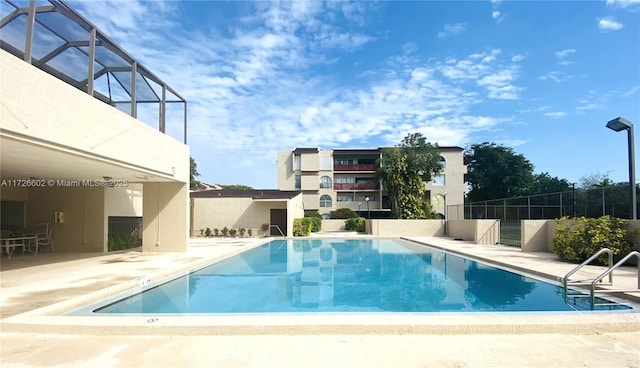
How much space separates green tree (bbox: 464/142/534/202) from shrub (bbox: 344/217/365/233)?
78.1 feet

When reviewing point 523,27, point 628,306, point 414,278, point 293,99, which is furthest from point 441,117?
point 628,306

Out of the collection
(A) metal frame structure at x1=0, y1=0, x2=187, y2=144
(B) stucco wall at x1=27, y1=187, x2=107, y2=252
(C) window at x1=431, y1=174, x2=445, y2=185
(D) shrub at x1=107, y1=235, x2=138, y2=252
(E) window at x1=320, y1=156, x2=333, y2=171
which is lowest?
(D) shrub at x1=107, y1=235, x2=138, y2=252

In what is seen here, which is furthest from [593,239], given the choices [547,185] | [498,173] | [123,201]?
[547,185]

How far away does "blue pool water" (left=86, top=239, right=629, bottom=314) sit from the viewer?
7.19 metres

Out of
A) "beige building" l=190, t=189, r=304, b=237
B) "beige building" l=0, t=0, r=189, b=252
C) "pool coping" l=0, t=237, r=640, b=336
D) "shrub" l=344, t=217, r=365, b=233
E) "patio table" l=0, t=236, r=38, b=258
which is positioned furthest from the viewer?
"shrub" l=344, t=217, r=365, b=233

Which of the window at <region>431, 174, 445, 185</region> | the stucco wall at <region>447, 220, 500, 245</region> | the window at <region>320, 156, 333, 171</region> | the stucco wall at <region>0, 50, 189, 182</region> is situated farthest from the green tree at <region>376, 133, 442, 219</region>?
the stucco wall at <region>0, 50, 189, 182</region>

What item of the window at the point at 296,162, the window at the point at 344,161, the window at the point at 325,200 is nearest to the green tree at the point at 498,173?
the window at the point at 344,161

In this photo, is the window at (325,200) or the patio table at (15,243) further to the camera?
the window at (325,200)

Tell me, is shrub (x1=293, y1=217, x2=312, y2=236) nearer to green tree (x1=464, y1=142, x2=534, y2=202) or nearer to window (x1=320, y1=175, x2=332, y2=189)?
window (x1=320, y1=175, x2=332, y2=189)

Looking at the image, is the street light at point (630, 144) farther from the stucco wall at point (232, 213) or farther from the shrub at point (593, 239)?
the stucco wall at point (232, 213)

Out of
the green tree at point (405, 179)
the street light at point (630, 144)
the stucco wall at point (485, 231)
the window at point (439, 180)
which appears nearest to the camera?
the street light at point (630, 144)

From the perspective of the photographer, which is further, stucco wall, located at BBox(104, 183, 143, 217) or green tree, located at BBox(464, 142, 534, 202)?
green tree, located at BBox(464, 142, 534, 202)

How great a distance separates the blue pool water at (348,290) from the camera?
719 cm

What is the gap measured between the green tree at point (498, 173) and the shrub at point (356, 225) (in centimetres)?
2382
